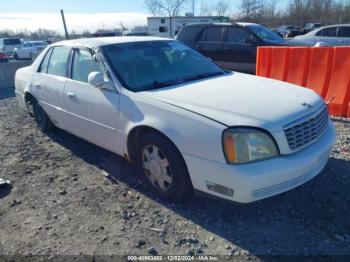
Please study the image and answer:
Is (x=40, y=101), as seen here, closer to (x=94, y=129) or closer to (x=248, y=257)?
(x=94, y=129)

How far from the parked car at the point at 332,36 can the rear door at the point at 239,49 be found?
141 inches

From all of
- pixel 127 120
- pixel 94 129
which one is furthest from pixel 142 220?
pixel 94 129

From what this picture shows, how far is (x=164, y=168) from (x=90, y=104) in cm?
128

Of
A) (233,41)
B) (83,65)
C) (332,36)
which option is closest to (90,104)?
(83,65)

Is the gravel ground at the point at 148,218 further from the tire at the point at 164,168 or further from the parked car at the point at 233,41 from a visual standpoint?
the parked car at the point at 233,41

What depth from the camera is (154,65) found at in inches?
150

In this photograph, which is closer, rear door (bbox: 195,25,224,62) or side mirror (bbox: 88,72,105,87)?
side mirror (bbox: 88,72,105,87)

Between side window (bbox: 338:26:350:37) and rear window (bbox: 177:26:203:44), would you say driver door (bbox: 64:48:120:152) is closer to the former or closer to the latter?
rear window (bbox: 177:26:203:44)

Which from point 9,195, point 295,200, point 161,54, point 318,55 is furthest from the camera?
point 318,55

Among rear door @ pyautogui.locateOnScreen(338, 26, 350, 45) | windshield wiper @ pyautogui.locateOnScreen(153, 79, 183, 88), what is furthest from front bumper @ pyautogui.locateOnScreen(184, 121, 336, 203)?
rear door @ pyautogui.locateOnScreen(338, 26, 350, 45)

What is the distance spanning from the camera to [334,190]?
3.33 meters

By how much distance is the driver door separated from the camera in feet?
11.6

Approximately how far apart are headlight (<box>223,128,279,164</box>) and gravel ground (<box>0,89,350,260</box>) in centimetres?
70

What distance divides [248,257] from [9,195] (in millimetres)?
2718
